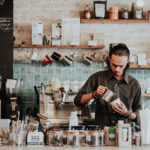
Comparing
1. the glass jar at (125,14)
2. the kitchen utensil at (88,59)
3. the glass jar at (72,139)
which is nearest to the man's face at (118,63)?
the glass jar at (72,139)

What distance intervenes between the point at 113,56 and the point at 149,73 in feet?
7.67

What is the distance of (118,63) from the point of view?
3.65 meters

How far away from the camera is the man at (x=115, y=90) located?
365 cm

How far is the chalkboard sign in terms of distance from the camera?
5570mm

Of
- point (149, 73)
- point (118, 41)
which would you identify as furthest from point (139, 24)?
point (149, 73)

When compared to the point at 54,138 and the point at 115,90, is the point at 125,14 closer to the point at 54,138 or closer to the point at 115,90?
the point at 115,90

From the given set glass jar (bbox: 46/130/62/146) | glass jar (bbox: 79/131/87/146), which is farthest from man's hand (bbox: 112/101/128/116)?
glass jar (bbox: 46/130/62/146)

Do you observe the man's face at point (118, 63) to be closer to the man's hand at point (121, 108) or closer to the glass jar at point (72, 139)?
the man's hand at point (121, 108)

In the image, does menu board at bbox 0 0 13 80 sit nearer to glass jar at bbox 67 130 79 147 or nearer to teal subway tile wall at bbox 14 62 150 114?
teal subway tile wall at bbox 14 62 150 114

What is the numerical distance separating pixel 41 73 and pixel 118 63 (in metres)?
2.34

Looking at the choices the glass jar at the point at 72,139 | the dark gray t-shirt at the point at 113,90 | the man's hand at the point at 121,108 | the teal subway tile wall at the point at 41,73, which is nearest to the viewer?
the glass jar at the point at 72,139

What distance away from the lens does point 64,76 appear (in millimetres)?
5754

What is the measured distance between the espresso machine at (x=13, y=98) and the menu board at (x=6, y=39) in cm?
21

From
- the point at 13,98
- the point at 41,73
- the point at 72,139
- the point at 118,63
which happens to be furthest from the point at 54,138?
the point at 41,73
